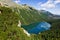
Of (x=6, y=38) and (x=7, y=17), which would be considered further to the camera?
(x=7, y=17)

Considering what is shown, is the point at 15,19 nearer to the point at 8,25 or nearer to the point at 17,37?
the point at 8,25

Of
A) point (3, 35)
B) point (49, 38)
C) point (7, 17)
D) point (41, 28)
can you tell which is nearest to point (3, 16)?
point (7, 17)

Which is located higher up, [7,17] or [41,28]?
[7,17]

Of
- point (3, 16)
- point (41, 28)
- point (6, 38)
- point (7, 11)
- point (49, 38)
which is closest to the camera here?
point (6, 38)

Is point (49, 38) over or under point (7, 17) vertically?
under

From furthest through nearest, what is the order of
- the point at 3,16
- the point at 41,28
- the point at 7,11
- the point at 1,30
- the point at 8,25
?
the point at 41,28 → the point at 7,11 → the point at 3,16 → the point at 8,25 → the point at 1,30

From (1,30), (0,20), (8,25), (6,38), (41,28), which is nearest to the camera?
(6,38)

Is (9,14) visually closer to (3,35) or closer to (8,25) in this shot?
(8,25)

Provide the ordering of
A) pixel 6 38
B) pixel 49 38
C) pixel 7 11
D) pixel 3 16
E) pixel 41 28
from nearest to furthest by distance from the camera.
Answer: pixel 6 38, pixel 3 16, pixel 7 11, pixel 49 38, pixel 41 28

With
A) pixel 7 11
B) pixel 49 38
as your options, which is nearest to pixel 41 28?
pixel 49 38
